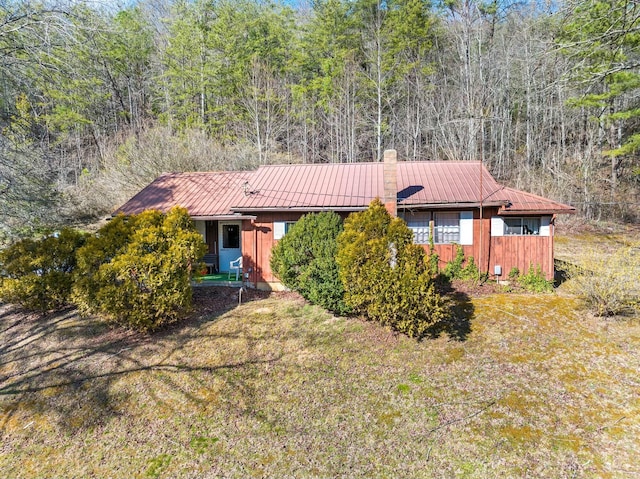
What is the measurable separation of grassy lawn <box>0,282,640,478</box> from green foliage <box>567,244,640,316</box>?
0.40 m

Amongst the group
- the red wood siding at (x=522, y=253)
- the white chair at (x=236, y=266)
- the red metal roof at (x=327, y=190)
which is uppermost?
the red metal roof at (x=327, y=190)

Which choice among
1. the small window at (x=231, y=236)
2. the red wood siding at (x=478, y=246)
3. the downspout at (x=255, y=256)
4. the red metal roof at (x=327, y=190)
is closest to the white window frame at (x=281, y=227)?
the red metal roof at (x=327, y=190)

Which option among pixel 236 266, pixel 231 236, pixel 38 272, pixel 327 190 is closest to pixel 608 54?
pixel 327 190

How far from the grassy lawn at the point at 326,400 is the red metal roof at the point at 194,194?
14.7ft

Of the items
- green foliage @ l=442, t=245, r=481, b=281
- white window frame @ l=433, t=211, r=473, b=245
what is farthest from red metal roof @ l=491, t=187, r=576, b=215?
green foliage @ l=442, t=245, r=481, b=281

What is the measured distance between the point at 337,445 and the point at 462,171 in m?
9.48

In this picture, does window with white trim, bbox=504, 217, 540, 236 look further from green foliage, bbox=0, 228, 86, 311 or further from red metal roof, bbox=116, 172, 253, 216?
green foliage, bbox=0, 228, 86, 311

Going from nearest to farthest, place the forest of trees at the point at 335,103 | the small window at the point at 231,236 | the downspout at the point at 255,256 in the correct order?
the downspout at the point at 255,256 → the small window at the point at 231,236 → the forest of trees at the point at 335,103

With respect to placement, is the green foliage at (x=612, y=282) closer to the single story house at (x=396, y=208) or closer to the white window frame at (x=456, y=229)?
the single story house at (x=396, y=208)

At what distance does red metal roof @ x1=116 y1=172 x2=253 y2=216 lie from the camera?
11094 mm

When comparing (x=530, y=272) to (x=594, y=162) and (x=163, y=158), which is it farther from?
(x=163, y=158)

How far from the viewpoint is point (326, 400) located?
5316 millimetres

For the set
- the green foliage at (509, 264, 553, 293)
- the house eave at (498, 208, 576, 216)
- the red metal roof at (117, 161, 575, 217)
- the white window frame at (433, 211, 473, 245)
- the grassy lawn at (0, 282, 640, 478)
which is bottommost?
the grassy lawn at (0, 282, 640, 478)

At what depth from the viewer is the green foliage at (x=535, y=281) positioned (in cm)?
932
